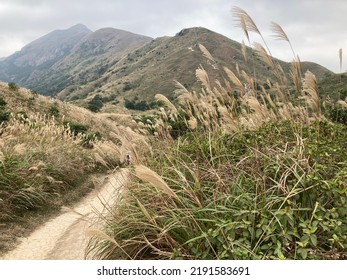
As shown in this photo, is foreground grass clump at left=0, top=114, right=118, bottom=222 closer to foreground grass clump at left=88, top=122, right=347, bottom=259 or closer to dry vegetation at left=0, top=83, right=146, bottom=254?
dry vegetation at left=0, top=83, right=146, bottom=254

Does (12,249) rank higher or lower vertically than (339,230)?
lower

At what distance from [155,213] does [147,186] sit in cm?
73

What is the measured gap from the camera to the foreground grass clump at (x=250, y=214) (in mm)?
3426

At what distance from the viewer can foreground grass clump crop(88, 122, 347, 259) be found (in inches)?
135

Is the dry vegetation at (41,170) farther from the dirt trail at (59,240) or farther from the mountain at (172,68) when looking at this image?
the mountain at (172,68)

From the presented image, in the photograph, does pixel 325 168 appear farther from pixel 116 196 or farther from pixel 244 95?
pixel 116 196

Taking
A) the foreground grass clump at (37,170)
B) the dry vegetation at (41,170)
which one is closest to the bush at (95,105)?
the dry vegetation at (41,170)

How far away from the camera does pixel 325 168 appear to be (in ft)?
14.0

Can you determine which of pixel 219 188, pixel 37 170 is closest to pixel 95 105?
pixel 37 170

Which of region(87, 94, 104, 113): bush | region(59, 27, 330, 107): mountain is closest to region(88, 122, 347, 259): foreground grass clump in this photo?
region(87, 94, 104, 113): bush

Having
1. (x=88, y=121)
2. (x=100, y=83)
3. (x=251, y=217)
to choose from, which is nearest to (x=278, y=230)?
(x=251, y=217)

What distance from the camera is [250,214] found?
3.68 metres
